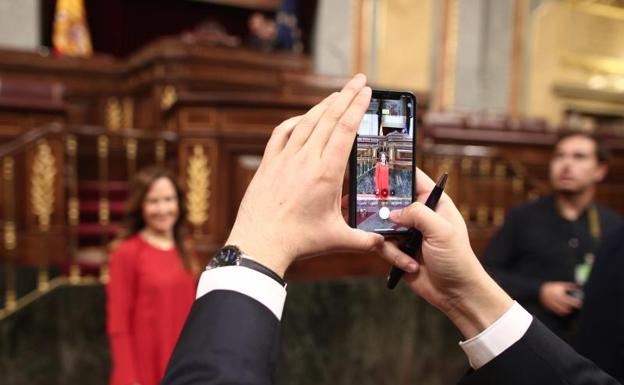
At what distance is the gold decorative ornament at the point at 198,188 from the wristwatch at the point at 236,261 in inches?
90.1

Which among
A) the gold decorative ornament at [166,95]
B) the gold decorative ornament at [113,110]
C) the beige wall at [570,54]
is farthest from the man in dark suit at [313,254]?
the beige wall at [570,54]

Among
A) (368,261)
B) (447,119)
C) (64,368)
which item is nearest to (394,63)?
(447,119)

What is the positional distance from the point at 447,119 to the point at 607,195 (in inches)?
64.5

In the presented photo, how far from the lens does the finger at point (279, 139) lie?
0.58 metres

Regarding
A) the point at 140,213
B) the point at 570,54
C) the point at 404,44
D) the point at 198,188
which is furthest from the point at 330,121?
the point at 570,54

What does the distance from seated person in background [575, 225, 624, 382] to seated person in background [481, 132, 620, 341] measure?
0.83 metres

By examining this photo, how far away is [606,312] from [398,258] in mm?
625

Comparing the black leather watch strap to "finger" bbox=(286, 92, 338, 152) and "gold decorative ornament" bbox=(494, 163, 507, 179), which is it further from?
"gold decorative ornament" bbox=(494, 163, 507, 179)

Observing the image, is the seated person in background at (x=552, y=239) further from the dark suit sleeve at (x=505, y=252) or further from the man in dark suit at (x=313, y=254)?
the man in dark suit at (x=313, y=254)

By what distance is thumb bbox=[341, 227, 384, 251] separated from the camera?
0.59 m

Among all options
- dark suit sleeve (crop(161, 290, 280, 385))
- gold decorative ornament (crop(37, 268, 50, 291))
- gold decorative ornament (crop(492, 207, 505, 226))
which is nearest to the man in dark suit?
dark suit sleeve (crop(161, 290, 280, 385))

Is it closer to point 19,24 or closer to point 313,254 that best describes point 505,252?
point 313,254

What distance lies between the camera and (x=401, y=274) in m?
0.67

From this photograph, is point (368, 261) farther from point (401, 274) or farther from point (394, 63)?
point (394, 63)
